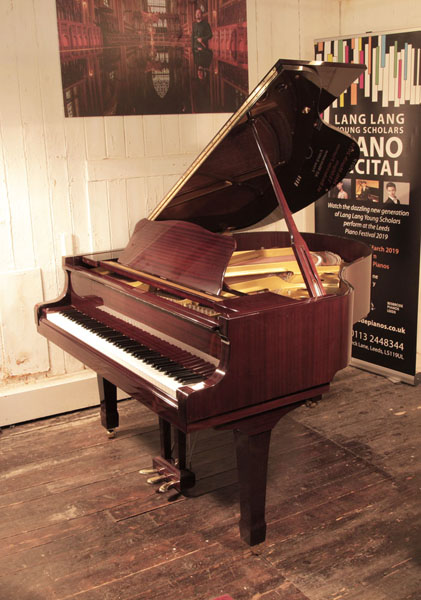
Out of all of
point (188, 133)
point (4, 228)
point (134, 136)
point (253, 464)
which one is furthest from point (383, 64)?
point (253, 464)

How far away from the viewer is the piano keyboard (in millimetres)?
2443

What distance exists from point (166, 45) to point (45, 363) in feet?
6.63

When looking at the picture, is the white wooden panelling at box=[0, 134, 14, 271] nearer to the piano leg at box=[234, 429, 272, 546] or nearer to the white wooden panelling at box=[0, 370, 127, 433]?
the white wooden panelling at box=[0, 370, 127, 433]

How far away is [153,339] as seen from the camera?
9.02 feet

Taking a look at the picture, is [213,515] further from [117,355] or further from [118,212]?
[118,212]

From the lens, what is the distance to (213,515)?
2.95 m

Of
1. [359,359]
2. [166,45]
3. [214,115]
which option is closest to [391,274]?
[359,359]

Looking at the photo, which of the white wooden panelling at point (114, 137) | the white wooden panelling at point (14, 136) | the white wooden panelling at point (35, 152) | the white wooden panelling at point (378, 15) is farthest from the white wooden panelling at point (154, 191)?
the white wooden panelling at point (378, 15)

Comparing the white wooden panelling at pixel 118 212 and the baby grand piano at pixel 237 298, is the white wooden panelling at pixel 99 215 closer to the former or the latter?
the white wooden panelling at pixel 118 212

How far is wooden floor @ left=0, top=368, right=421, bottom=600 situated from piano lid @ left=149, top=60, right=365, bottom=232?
1.23m

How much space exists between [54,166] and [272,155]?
137 cm

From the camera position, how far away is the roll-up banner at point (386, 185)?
4055mm

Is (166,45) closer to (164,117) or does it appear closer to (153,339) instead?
(164,117)

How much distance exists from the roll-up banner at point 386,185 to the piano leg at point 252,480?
197 centimetres
